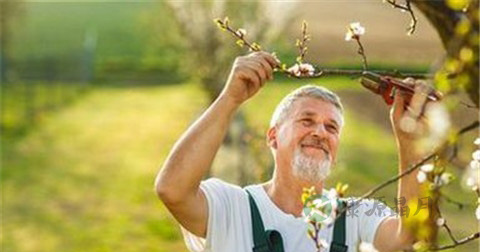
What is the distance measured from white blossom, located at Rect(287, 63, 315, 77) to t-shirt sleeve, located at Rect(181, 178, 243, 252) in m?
0.70

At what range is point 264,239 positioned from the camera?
3.83 metres

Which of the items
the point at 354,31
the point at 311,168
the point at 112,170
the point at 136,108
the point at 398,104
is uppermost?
the point at 354,31

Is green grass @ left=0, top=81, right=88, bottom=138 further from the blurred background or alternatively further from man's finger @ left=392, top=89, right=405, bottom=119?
man's finger @ left=392, top=89, right=405, bottom=119

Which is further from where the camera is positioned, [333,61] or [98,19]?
[98,19]

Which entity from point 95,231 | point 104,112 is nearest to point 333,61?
point 104,112

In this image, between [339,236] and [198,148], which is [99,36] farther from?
[198,148]

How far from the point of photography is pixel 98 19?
119 ft

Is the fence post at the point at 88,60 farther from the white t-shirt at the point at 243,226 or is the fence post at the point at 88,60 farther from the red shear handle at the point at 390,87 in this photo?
the red shear handle at the point at 390,87

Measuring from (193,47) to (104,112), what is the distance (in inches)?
330

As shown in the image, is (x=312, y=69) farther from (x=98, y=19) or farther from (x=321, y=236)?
(x=98, y=19)

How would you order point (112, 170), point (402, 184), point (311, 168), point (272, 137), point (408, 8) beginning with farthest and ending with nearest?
point (112, 170)
point (272, 137)
point (311, 168)
point (402, 184)
point (408, 8)

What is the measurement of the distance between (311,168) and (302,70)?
713mm

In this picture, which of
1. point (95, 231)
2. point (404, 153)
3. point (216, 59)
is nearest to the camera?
point (404, 153)

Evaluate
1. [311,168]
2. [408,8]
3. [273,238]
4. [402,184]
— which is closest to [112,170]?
[311,168]
